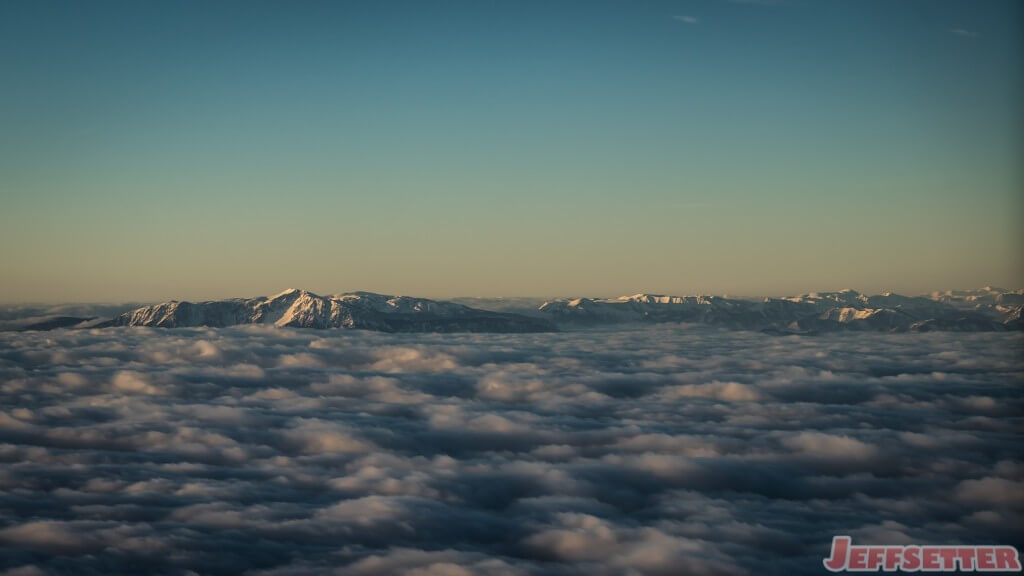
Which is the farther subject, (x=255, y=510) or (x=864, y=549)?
(x=255, y=510)

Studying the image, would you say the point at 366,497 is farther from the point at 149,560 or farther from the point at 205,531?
the point at 149,560

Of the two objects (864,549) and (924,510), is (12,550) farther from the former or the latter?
(924,510)

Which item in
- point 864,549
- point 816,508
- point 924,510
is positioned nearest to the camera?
point 864,549

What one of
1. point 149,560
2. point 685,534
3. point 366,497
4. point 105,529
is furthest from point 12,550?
point 685,534

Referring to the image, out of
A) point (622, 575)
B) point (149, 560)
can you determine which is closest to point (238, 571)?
point (149, 560)

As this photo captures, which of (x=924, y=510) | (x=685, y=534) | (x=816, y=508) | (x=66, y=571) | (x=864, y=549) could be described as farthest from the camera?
(x=816, y=508)

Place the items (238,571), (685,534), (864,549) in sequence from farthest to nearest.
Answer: (685,534)
(864,549)
(238,571)
